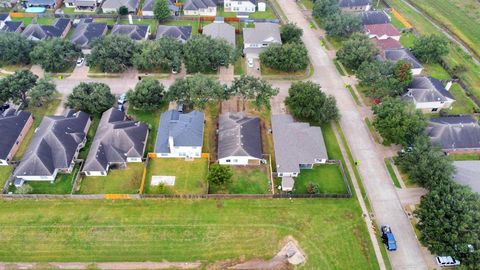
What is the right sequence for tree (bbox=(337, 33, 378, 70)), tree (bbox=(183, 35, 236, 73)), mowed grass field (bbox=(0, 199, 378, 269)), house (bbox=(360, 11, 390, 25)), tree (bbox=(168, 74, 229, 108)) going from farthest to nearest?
1. house (bbox=(360, 11, 390, 25))
2. tree (bbox=(337, 33, 378, 70))
3. tree (bbox=(183, 35, 236, 73))
4. tree (bbox=(168, 74, 229, 108))
5. mowed grass field (bbox=(0, 199, 378, 269))

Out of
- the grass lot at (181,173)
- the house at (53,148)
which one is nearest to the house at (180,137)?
the grass lot at (181,173)

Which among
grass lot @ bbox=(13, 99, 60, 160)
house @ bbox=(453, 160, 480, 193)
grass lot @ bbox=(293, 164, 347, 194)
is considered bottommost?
grass lot @ bbox=(293, 164, 347, 194)

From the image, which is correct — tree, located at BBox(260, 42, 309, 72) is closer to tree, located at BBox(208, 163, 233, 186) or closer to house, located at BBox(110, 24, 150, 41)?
house, located at BBox(110, 24, 150, 41)

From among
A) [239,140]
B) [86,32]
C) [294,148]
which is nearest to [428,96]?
[294,148]

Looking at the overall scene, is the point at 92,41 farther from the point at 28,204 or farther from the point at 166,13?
the point at 28,204

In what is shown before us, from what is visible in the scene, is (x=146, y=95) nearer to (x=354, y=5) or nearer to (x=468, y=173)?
(x=468, y=173)

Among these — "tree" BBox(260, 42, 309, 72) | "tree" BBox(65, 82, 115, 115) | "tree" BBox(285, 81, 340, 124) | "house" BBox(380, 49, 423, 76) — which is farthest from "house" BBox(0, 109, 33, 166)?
"house" BBox(380, 49, 423, 76)

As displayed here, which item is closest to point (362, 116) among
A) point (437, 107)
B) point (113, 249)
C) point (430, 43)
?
point (437, 107)

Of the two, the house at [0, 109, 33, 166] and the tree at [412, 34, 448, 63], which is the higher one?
the tree at [412, 34, 448, 63]
